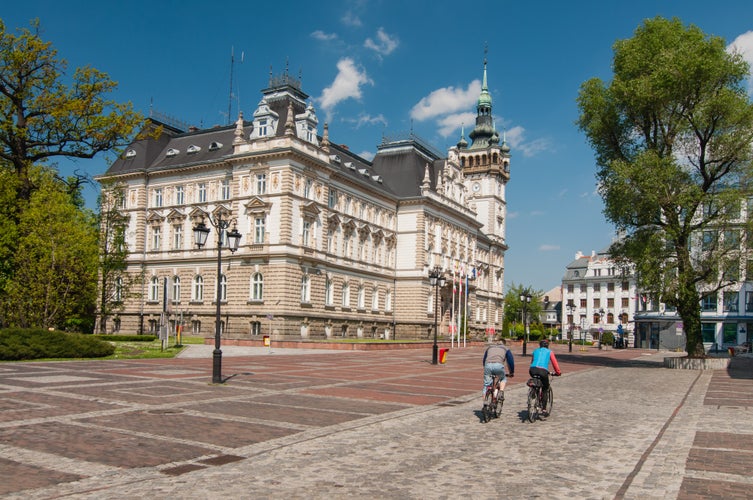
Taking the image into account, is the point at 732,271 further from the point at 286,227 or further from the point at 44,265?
the point at 44,265

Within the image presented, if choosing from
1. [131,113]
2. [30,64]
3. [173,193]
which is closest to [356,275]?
[173,193]

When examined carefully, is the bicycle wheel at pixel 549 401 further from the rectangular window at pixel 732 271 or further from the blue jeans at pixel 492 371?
the rectangular window at pixel 732 271

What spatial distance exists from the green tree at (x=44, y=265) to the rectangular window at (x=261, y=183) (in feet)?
60.6

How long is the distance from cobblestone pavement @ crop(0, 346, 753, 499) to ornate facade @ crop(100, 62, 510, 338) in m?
27.3

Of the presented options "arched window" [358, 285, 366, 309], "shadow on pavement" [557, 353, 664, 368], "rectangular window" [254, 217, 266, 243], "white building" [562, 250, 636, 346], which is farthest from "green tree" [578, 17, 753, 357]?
"white building" [562, 250, 636, 346]

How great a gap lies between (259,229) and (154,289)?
13958mm

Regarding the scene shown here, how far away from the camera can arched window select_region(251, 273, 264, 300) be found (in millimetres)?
53969

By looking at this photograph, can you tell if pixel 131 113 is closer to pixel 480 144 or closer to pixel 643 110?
pixel 643 110

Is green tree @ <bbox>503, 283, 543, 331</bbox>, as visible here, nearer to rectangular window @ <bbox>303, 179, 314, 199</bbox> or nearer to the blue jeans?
rectangular window @ <bbox>303, 179, 314, 199</bbox>

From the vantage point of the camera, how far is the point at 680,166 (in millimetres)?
35625

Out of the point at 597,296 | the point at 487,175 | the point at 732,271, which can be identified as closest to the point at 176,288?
the point at 732,271

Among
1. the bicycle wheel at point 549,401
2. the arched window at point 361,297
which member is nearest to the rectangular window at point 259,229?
the arched window at point 361,297

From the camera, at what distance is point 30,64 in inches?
1288

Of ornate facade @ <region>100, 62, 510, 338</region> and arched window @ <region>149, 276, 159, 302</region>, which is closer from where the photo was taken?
ornate facade @ <region>100, 62, 510, 338</region>
